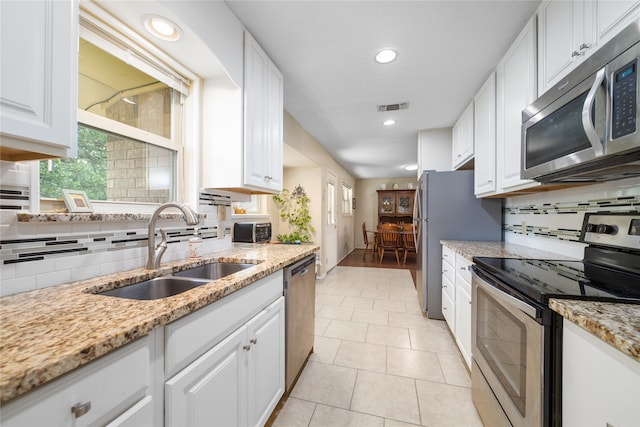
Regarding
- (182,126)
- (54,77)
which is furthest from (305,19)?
(54,77)

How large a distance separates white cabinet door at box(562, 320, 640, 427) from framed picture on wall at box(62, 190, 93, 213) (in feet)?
6.12

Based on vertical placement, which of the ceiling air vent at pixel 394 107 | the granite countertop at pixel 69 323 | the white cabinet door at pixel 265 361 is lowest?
the white cabinet door at pixel 265 361

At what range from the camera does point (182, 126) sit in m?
1.76

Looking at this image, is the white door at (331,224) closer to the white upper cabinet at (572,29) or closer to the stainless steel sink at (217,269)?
the stainless steel sink at (217,269)

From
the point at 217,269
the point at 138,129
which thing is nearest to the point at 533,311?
the point at 217,269

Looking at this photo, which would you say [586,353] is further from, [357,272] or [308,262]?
[357,272]

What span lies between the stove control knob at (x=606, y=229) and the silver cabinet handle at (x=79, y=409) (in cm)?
208

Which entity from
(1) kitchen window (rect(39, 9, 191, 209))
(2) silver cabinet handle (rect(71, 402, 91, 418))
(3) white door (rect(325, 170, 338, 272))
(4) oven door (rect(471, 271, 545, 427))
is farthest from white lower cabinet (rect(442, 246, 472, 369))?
(3) white door (rect(325, 170, 338, 272))

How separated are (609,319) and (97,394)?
1306 millimetres

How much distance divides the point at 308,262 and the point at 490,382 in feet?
4.06

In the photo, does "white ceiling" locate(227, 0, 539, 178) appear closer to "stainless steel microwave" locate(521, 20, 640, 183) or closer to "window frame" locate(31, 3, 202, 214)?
"window frame" locate(31, 3, 202, 214)

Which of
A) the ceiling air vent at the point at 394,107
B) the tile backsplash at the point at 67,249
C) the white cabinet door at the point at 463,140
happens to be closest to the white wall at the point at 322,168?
the ceiling air vent at the point at 394,107

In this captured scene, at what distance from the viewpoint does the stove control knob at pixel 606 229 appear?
126 cm

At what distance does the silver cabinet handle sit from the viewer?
53cm
